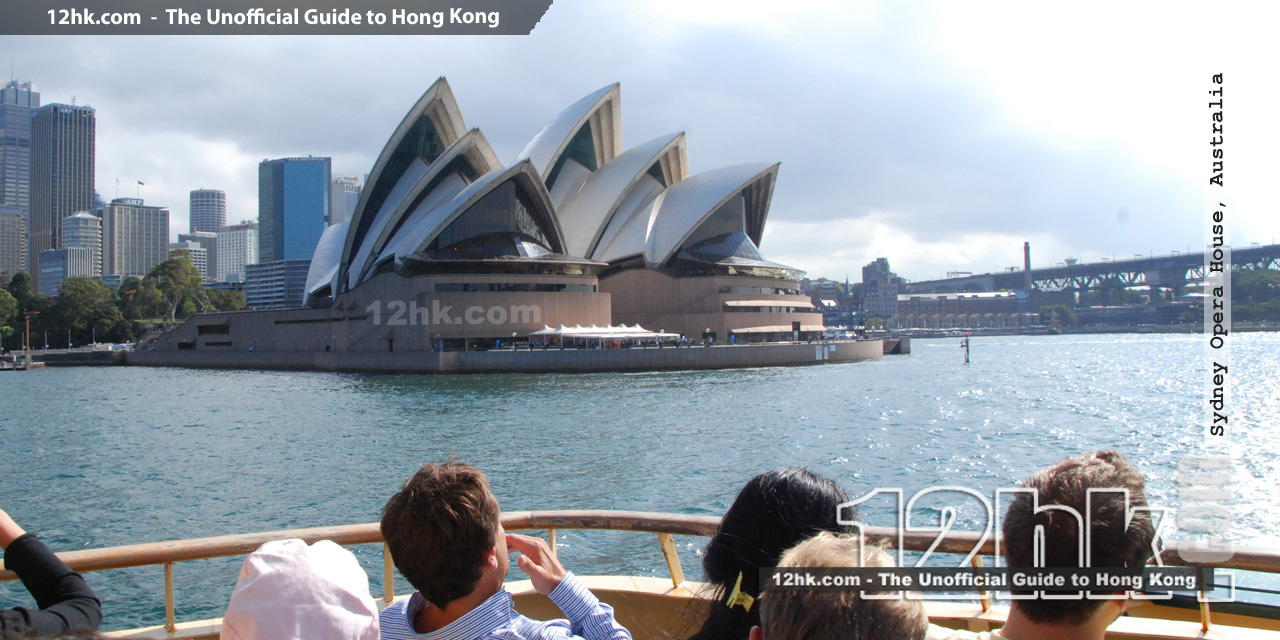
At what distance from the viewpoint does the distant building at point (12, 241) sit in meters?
166

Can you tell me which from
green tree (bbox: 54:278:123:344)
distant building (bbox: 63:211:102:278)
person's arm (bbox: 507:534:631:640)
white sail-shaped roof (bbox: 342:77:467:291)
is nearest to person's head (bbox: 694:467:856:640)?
person's arm (bbox: 507:534:631:640)

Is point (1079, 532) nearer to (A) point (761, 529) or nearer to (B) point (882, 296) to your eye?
(A) point (761, 529)

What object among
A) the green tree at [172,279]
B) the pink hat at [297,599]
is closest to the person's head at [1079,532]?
the pink hat at [297,599]

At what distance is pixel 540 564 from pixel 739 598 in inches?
22.2

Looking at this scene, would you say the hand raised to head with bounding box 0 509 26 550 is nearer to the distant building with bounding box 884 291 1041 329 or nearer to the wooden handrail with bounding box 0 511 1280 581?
the wooden handrail with bounding box 0 511 1280 581

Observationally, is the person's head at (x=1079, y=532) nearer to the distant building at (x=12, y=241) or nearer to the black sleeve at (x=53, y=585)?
the black sleeve at (x=53, y=585)

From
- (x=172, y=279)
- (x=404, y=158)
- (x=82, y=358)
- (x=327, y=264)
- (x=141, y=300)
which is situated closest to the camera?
(x=404, y=158)

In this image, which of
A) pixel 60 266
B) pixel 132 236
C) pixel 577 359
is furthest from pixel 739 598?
pixel 132 236

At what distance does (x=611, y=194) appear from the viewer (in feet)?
169

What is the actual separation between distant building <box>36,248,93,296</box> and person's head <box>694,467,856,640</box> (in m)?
192

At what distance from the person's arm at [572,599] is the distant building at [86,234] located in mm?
195830

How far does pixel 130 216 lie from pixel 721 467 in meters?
206

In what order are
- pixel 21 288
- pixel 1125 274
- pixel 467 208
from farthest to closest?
pixel 1125 274 < pixel 21 288 < pixel 467 208

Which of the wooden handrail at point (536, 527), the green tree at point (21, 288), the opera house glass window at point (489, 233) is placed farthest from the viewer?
the green tree at point (21, 288)
